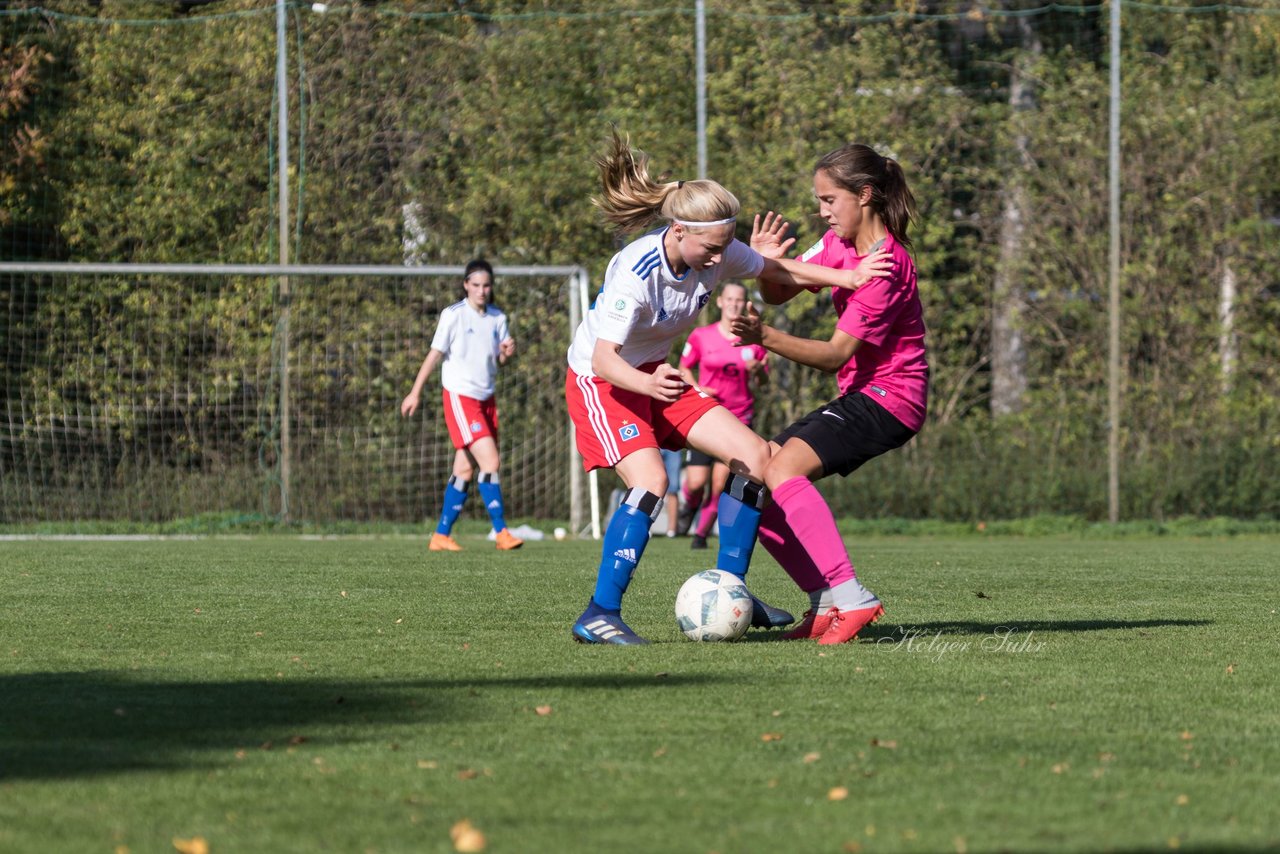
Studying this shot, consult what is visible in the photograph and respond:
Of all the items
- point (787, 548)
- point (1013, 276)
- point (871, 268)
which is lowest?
point (787, 548)

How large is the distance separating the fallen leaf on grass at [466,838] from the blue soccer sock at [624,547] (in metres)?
2.96

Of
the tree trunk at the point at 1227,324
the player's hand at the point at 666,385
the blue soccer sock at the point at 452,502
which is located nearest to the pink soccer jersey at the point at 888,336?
the player's hand at the point at 666,385

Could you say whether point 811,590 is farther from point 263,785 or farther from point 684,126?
point 684,126

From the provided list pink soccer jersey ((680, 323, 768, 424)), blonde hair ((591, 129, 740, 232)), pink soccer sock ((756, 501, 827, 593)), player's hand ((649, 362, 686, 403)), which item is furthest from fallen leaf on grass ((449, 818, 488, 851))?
pink soccer jersey ((680, 323, 768, 424))

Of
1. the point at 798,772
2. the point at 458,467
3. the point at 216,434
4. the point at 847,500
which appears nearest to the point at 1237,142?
the point at 847,500

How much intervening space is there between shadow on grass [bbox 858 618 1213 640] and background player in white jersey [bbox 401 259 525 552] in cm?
573

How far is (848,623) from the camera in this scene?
6.00 meters

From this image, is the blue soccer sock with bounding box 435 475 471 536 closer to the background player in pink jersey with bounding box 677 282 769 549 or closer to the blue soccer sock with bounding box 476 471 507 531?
the blue soccer sock with bounding box 476 471 507 531

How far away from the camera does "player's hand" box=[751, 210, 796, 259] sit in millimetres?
6574

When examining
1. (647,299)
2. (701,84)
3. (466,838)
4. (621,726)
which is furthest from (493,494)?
(466,838)

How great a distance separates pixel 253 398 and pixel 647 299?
10352 mm

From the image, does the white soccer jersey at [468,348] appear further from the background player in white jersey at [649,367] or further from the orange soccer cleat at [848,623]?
the orange soccer cleat at [848,623]

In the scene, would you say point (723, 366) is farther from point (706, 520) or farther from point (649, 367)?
point (649, 367)

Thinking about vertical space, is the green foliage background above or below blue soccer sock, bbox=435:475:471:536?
above
